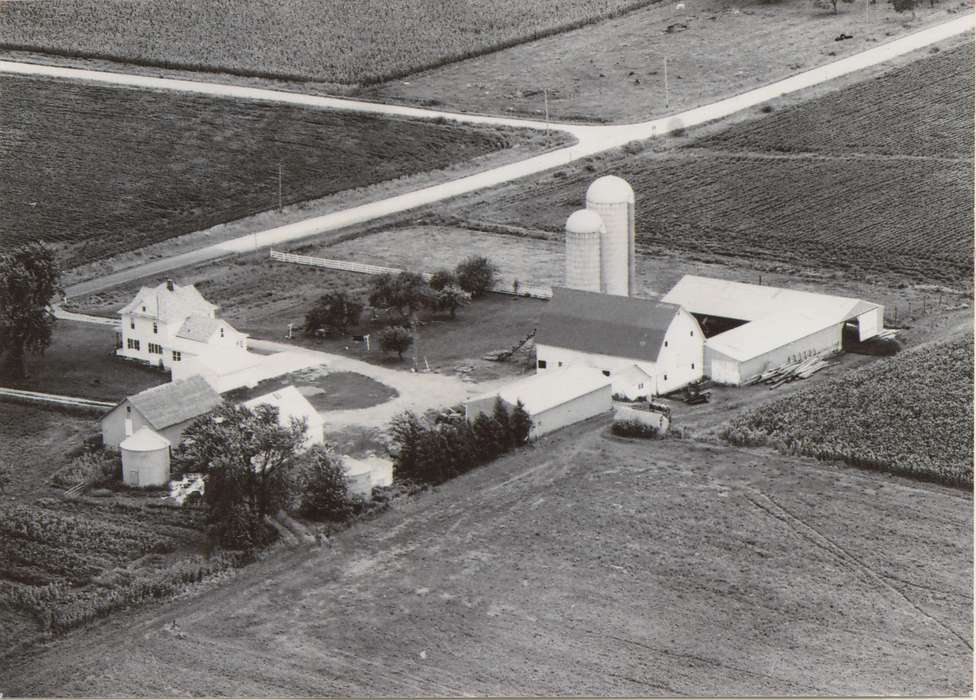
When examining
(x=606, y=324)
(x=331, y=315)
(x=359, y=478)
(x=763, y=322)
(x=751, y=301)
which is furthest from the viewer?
(x=331, y=315)

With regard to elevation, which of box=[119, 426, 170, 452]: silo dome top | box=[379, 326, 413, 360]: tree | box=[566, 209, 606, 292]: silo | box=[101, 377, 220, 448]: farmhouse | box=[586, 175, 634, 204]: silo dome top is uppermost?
box=[586, 175, 634, 204]: silo dome top

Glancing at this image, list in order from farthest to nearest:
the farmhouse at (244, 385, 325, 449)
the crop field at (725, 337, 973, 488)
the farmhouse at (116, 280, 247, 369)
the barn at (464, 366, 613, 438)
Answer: the farmhouse at (116, 280, 247, 369), the barn at (464, 366, 613, 438), the farmhouse at (244, 385, 325, 449), the crop field at (725, 337, 973, 488)

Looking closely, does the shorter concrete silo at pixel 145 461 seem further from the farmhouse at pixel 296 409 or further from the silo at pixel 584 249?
the silo at pixel 584 249

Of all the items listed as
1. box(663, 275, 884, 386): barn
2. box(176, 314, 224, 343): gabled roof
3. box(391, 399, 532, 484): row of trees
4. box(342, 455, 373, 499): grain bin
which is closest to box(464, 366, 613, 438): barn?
box(391, 399, 532, 484): row of trees

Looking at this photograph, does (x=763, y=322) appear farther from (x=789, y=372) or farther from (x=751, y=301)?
(x=789, y=372)

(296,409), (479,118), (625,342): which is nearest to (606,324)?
(625,342)

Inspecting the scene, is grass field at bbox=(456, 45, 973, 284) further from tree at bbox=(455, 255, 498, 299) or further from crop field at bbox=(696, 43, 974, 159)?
tree at bbox=(455, 255, 498, 299)

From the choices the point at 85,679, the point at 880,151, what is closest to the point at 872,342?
the point at 880,151

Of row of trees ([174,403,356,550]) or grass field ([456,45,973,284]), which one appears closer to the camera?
row of trees ([174,403,356,550])
